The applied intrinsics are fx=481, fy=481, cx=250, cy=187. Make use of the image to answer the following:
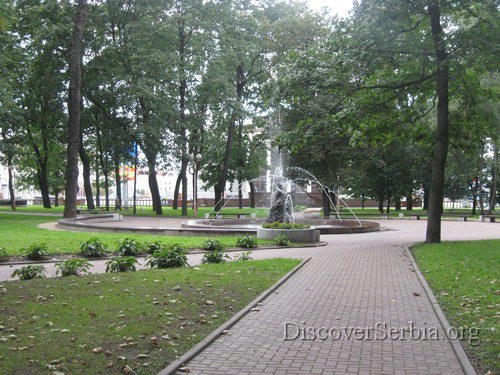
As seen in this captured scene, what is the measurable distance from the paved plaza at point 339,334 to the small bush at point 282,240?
571 centimetres

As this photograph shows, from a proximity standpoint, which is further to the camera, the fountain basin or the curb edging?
the fountain basin

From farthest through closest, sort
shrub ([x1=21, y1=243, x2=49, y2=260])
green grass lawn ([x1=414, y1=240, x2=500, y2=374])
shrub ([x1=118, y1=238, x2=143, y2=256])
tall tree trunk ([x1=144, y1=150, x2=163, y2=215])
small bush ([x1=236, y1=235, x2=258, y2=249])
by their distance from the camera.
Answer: tall tree trunk ([x1=144, y1=150, x2=163, y2=215]) → small bush ([x1=236, y1=235, x2=258, y2=249]) → shrub ([x1=118, y1=238, x2=143, y2=256]) → shrub ([x1=21, y1=243, x2=49, y2=260]) → green grass lawn ([x1=414, y1=240, x2=500, y2=374])

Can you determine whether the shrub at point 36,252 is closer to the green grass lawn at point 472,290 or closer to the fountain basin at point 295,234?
the fountain basin at point 295,234

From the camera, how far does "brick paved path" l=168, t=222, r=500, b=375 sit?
15.3 feet

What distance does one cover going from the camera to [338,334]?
18.8 feet

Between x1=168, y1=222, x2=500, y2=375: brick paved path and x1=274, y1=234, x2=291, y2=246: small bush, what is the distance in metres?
5.81

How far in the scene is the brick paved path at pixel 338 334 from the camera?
184 inches

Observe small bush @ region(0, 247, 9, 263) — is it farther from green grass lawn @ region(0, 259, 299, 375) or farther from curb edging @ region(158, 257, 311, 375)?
curb edging @ region(158, 257, 311, 375)

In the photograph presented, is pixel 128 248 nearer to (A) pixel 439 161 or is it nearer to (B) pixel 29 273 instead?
(B) pixel 29 273

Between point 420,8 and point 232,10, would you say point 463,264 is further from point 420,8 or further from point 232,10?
point 232,10

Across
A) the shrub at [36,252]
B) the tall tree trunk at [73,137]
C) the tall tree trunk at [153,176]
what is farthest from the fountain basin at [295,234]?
the tall tree trunk at [153,176]

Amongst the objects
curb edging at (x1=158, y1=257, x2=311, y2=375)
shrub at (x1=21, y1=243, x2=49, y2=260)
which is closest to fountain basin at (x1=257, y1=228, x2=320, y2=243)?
shrub at (x1=21, y1=243, x2=49, y2=260)

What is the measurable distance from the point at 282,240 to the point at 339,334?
10.0 metres

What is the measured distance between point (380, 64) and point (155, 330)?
497 inches
